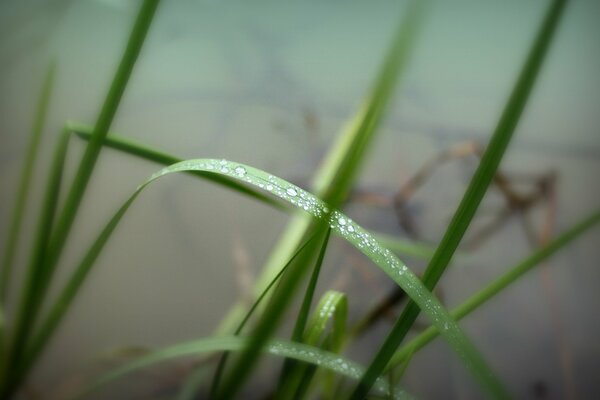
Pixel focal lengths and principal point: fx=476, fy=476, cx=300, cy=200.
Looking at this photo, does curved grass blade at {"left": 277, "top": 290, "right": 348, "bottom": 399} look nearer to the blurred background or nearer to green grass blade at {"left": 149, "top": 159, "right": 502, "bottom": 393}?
green grass blade at {"left": 149, "top": 159, "right": 502, "bottom": 393}

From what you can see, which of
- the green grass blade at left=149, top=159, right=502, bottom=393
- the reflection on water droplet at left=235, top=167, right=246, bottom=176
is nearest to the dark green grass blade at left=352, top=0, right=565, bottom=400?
the green grass blade at left=149, top=159, right=502, bottom=393

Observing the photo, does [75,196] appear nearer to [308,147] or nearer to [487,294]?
[487,294]

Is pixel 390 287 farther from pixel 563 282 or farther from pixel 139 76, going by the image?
pixel 139 76

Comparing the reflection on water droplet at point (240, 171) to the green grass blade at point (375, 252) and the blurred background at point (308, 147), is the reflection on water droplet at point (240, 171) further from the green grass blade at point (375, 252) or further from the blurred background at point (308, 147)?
the blurred background at point (308, 147)

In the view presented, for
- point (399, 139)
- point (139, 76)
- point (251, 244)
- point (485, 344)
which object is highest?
point (139, 76)

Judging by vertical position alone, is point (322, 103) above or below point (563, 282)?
above

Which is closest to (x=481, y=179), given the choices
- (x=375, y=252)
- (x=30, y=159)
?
(x=375, y=252)

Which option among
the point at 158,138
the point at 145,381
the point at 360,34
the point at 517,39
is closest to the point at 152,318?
the point at 145,381
